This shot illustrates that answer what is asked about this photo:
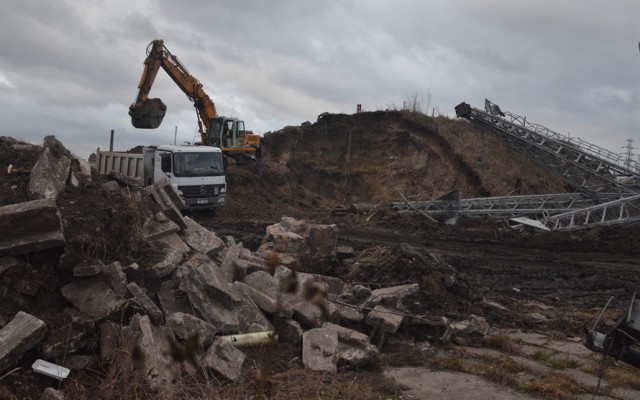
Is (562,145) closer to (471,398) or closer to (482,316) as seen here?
(482,316)

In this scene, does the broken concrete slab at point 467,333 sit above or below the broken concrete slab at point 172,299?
below

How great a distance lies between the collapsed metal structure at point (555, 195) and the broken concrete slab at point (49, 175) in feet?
46.8

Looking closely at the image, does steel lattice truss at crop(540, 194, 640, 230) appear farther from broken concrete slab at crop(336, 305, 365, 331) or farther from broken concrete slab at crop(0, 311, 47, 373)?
broken concrete slab at crop(0, 311, 47, 373)

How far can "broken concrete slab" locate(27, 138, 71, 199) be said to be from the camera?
6.44m

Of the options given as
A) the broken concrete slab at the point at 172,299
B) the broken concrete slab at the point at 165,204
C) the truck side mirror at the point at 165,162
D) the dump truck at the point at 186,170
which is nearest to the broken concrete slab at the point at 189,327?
the broken concrete slab at the point at 172,299

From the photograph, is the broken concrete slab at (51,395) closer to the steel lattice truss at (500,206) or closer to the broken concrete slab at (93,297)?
the broken concrete slab at (93,297)

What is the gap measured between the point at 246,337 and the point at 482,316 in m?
4.27

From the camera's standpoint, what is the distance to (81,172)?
26.1 ft

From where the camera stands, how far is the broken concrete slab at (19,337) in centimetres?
436

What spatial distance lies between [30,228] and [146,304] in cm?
134

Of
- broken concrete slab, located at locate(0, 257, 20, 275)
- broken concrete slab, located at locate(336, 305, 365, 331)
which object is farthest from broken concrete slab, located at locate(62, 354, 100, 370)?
broken concrete slab, located at locate(336, 305, 365, 331)

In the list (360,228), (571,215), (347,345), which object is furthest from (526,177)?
(347,345)

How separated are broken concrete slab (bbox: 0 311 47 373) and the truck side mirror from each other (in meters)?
13.0

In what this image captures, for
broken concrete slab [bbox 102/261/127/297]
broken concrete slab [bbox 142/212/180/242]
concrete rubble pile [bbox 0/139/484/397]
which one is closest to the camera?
concrete rubble pile [bbox 0/139/484/397]
